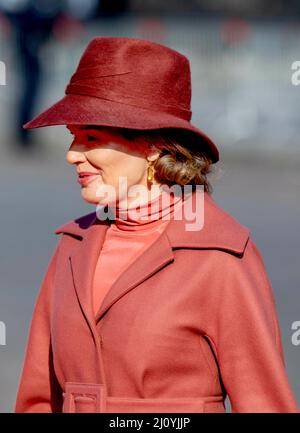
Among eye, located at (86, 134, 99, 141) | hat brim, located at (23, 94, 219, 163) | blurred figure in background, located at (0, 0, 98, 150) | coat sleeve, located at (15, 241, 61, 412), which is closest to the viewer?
hat brim, located at (23, 94, 219, 163)

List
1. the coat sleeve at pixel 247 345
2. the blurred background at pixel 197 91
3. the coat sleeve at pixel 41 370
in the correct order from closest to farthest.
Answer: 1. the coat sleeve at pixel 247 345
2. the coat sleeve at pixel 41 370
3. the blurred background at pixel 197 91

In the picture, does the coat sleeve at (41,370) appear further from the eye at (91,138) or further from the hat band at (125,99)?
the hat band at (125,99)

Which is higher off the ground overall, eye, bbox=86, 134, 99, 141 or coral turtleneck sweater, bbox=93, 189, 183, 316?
eye, bbox=86, 134, 99, 141

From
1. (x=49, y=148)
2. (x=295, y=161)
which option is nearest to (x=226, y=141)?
(x=295, y=161)

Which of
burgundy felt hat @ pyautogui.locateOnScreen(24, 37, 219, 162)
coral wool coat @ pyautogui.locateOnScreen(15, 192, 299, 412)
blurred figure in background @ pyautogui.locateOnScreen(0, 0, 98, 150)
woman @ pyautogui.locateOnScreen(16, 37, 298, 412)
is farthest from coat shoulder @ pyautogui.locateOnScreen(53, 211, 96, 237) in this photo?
blurred figure in background @ pyautogui.locateOnScreen(0, 0, 98, 150)

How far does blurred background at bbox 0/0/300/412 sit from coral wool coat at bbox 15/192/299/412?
30.1 feet

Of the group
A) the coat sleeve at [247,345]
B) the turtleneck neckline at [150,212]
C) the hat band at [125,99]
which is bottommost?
the coat sleeve at [247,345]

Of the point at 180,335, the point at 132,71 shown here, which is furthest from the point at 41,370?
the point at 132,71

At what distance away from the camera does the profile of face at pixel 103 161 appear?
3695 millimetres

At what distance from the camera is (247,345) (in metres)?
3.53

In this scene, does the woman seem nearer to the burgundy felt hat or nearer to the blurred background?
the burgundy felt hat

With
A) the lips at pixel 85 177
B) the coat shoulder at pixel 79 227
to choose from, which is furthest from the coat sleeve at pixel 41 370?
the lips at pixel 85 177

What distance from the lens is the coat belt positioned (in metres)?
3.55
